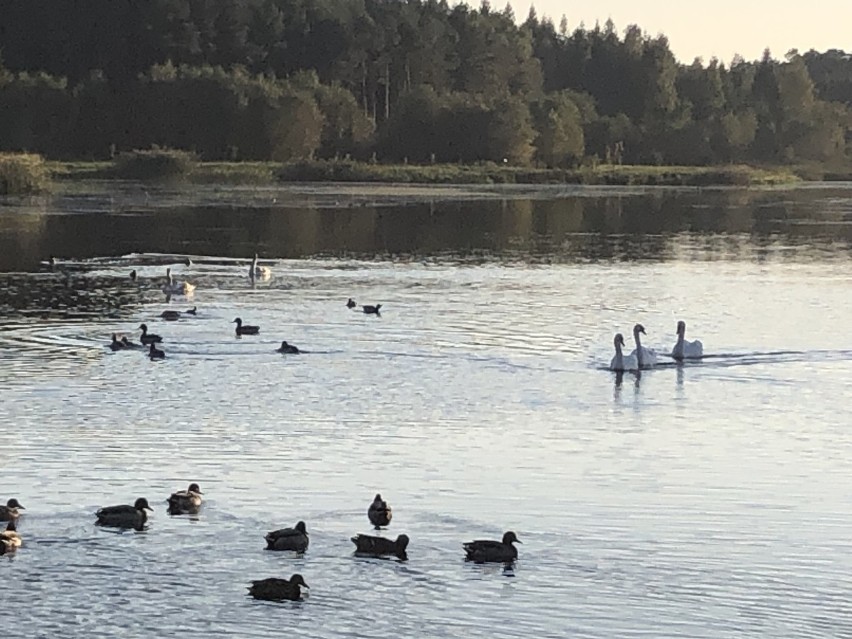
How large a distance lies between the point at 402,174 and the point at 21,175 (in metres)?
35.3

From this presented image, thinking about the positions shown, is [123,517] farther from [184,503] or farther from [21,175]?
[21,175]

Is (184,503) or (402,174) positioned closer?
(184,503)

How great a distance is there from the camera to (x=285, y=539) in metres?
14.4

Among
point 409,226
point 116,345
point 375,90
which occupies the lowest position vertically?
point 116,345

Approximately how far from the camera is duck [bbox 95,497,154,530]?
15117 millimetres

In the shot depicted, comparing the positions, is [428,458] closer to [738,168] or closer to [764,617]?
[764,617]

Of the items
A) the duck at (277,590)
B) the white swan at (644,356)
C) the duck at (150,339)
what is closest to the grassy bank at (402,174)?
the duck at (150,339)

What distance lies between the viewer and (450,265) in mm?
44406

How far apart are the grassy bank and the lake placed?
5668 centimetres

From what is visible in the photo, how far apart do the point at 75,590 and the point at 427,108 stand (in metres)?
105

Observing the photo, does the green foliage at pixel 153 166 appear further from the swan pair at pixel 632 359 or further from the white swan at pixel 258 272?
the swan pair at pixel 632 359

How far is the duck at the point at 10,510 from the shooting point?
49.4 ft

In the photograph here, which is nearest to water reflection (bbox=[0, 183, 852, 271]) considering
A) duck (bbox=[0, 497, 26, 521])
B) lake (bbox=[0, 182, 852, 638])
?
lake (bbox=[0, 182, 852, 638])

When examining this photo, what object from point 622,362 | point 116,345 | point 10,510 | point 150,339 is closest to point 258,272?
point 150,339
